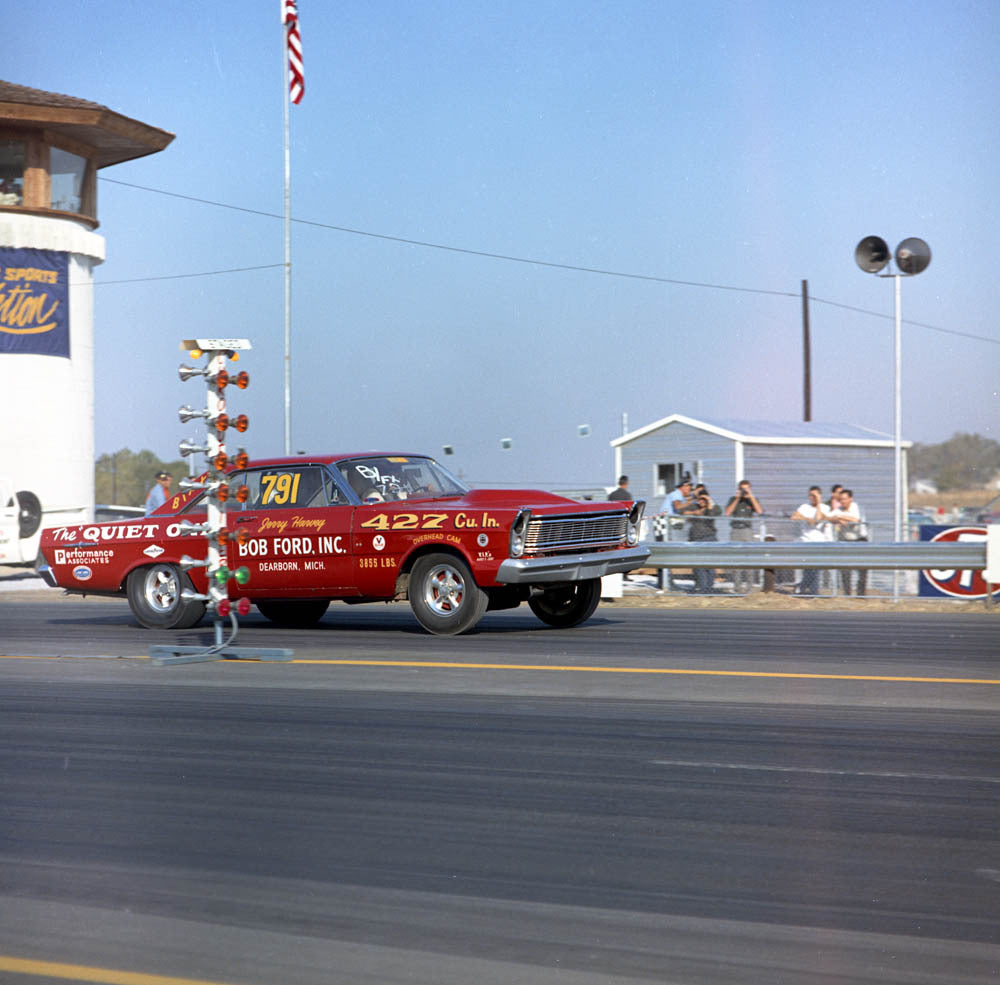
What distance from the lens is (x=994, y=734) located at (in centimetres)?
725

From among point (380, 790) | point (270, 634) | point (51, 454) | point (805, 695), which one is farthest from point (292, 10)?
point (380, 790)

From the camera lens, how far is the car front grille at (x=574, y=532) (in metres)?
12.3

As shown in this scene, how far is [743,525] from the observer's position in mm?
19891

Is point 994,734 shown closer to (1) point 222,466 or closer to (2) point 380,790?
(2) point 380,790

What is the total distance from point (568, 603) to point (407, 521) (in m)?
2.08

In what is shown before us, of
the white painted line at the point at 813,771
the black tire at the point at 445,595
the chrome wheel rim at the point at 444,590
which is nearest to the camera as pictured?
the white painted line at the point at 813,771

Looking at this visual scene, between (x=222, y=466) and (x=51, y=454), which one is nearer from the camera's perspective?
(x=222, y=466)

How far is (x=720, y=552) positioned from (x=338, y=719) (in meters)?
10.2

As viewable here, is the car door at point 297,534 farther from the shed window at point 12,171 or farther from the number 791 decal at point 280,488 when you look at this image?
the shed window at point 12,171

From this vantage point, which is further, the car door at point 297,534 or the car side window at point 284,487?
the car side window at point 284,487

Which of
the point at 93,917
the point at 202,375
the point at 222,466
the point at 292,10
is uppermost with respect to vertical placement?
the point at 292,10

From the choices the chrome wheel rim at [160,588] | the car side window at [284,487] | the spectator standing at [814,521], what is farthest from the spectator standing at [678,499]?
the chrome wheel rim at [160,588]

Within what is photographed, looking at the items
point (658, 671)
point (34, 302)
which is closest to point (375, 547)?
point (658, 671)

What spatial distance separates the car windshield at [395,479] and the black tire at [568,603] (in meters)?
1.38
